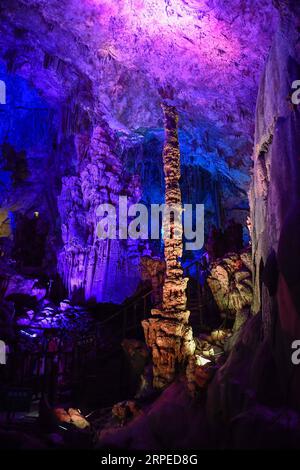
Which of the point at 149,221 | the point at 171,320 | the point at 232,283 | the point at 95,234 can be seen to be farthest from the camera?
the point at 149,221

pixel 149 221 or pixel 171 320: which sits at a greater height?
pixel 149 221

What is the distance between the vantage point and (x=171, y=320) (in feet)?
25.1

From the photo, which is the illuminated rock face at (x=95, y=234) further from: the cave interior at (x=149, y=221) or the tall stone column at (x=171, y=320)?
the tall stone column at (x=171, y=320)

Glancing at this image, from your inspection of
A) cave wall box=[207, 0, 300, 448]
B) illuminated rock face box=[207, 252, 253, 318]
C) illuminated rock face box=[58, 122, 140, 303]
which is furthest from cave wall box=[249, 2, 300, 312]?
illuminated rock face box=[58, 122, 140, 303]

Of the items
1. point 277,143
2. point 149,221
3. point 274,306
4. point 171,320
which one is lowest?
point 171,320

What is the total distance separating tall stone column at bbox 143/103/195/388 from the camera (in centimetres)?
744

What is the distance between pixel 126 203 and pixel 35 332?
277 inches

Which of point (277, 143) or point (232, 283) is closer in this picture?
point (277, 143)

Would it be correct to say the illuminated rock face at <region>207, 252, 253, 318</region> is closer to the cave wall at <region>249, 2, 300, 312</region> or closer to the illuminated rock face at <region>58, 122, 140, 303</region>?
the cave wall at <region>249, 2, 300, 312</region>

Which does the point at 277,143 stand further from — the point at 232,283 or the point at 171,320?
the point at 232,283

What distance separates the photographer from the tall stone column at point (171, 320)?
7441 millimetres

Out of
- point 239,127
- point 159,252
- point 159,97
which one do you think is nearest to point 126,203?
point 159,252

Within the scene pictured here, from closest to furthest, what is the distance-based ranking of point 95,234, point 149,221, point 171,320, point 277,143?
point 277,143, point 171,320, point 95,234, point 149,221

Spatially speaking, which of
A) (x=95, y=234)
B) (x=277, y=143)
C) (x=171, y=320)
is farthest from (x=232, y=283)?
(x=95, y=234)
